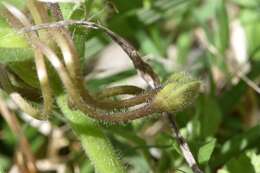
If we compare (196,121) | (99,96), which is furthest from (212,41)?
(99,96)

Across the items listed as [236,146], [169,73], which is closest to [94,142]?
[236,146]

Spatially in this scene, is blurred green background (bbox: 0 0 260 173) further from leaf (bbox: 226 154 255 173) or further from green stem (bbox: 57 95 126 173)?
green stem (bbox: 57 95 126 173)

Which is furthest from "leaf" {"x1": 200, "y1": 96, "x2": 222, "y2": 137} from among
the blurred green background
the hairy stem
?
the hairy stem

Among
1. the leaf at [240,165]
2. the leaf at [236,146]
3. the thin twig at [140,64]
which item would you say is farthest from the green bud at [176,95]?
the leaf at [236,146]

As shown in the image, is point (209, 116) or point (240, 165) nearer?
point (240, 165)

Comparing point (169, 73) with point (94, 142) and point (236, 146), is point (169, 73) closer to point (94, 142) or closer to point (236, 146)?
point (236, 146)
